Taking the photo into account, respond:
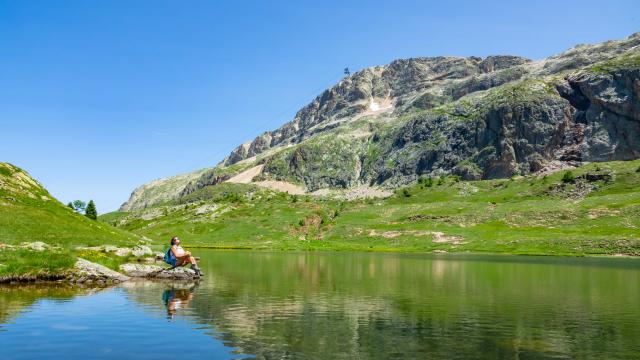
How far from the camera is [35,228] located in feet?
280

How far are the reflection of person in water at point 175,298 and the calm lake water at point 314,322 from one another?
92 millimetres

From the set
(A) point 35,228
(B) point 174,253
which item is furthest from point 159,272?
(A) point 35,228

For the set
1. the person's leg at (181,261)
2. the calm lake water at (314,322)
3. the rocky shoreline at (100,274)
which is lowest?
the calm lake water at (314,322)

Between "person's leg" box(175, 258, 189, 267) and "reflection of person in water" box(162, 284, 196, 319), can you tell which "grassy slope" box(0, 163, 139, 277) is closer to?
"person's leg" box(175, 258, 189, 267)

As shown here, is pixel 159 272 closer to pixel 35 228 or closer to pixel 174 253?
pixel 174 253

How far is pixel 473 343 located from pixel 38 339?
895 inches

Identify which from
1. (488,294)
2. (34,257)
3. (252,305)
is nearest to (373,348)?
(252,305)

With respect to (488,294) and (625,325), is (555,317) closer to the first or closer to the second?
(625,325)

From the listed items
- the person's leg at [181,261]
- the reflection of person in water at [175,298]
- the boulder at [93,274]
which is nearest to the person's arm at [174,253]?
the person's leg at [181,261]

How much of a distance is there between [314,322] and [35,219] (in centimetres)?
7709

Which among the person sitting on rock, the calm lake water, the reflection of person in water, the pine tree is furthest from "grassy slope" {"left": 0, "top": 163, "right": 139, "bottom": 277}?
the pine tree

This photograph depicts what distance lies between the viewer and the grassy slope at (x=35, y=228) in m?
50.9

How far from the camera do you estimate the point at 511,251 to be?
497ft

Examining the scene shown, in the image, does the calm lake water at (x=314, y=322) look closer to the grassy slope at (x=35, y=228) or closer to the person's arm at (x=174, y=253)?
the person's arm at (x=174, y=253)
